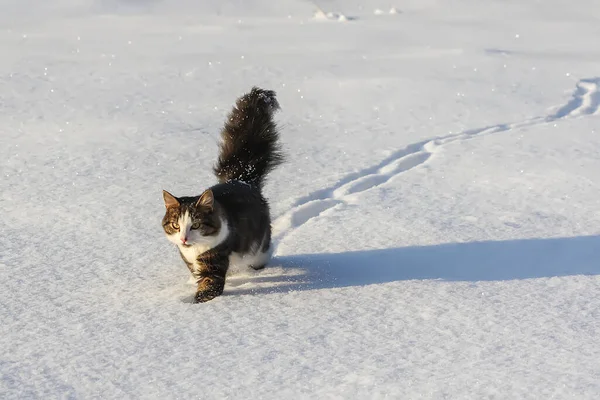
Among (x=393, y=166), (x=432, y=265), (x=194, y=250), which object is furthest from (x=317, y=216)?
(x=194, y=250)

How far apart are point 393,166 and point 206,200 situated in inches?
91.3

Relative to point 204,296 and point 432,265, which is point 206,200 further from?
point 432,265

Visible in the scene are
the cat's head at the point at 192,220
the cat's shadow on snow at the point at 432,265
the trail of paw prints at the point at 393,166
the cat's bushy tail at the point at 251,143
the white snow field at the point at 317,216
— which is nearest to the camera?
the white snow field at the point at 317,216

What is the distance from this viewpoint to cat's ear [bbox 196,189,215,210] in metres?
3.55

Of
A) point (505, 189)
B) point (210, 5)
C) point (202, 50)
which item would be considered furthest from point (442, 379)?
point (210, 5)

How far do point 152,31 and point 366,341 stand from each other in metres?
7.27

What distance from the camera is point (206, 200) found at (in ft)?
11.7

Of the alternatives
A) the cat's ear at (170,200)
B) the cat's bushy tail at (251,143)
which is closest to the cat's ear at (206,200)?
the cat's ear at (170,200)

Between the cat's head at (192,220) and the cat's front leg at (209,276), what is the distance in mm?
71

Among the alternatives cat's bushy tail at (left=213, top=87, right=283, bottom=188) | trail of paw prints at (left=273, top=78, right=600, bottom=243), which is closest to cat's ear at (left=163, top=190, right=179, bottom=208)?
cat's bushy tail at (left=213, top=87, right=283, bottom=188)

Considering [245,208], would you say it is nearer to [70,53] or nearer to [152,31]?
[70,53]

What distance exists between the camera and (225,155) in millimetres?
4453

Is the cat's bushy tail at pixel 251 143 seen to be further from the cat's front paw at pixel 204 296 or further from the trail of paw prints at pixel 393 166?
the cat's front paw at pixel 204 296

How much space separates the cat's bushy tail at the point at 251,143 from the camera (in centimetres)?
439
